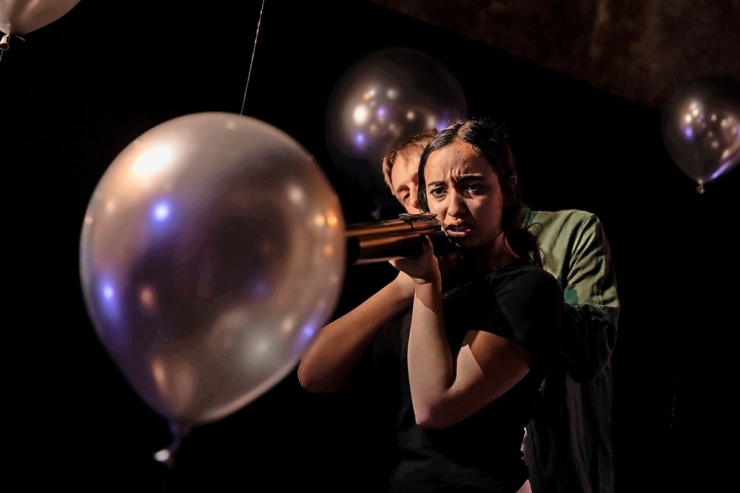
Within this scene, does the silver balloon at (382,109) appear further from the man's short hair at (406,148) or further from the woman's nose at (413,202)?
the woman's nose at (413,202)

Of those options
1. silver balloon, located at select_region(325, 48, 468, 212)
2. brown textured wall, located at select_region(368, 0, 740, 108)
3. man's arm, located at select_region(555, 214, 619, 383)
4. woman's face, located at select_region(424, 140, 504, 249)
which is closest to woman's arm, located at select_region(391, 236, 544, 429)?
woman's face, located at select_region(424, 140, 504, 249)

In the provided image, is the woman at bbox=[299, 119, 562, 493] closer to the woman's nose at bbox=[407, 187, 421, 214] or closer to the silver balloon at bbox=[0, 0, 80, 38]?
the woman's nose at bbox=[407, 187, 421, 214]

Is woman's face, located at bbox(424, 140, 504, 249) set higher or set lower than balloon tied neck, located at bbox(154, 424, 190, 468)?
higher

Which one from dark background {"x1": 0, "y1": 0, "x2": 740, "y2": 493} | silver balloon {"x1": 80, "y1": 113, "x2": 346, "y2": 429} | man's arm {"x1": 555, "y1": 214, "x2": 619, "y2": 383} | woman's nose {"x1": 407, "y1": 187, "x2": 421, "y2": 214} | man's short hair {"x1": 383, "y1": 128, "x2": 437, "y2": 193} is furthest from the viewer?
dark background {"x1": 0, "y1": 0, "x2": 740, "y2": 493}

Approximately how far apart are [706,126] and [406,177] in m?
1.60

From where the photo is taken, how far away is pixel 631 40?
3271 millimetres

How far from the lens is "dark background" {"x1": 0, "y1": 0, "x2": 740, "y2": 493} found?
178 centimetres

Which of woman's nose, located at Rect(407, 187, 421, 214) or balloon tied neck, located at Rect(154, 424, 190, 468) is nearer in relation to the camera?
balloon tied neck, located at Rect(154, 424, 190, 468)

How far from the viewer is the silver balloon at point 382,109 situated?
186cm

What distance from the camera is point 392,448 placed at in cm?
105

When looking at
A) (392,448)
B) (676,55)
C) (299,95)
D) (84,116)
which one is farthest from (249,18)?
(676,55)

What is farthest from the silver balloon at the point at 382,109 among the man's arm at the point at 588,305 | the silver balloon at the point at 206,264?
the silver balloon at the point at 206,264

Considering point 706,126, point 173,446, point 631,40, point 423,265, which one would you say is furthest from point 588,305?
point 631,40

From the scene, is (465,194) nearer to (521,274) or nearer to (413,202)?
(521,274)
